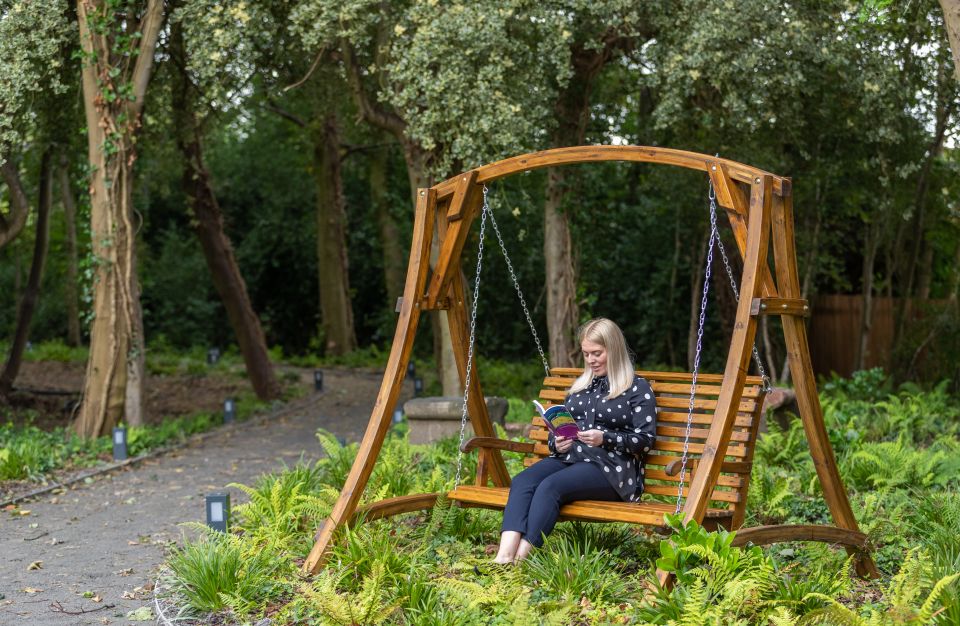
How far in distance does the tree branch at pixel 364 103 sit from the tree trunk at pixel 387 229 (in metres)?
7.37

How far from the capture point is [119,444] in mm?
10773

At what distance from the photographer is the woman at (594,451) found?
230 inches

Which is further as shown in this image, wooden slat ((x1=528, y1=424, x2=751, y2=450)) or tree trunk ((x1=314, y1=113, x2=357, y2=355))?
tree trunk ((x1=314, y1=113, x2=357, y2=355))

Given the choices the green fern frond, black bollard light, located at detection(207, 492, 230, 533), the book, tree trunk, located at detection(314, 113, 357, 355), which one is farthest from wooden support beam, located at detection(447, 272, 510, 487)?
tree trunk, located at detection(314, 113, 357, 355)

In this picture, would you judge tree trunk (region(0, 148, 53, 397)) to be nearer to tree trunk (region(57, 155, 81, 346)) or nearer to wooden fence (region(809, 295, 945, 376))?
tree trunk (region(57, 155, 81, 346))

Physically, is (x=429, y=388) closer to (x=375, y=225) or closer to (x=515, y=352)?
(x=515, y=352)

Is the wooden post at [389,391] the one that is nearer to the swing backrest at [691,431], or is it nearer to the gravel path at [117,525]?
the swing backrest at [691,431]

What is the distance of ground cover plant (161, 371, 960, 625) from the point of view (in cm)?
488

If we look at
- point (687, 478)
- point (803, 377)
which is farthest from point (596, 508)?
point (803, 377)

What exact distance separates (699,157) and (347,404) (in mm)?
11050

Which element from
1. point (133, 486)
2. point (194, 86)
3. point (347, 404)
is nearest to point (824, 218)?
point (347, 404)

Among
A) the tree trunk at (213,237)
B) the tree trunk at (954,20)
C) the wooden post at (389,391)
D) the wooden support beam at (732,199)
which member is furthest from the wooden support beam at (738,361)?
the tree trunk at (213,237)

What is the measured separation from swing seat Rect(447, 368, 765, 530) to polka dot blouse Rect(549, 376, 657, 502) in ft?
0.39

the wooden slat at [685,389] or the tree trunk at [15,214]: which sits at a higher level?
the tree trunk at [15,214]
